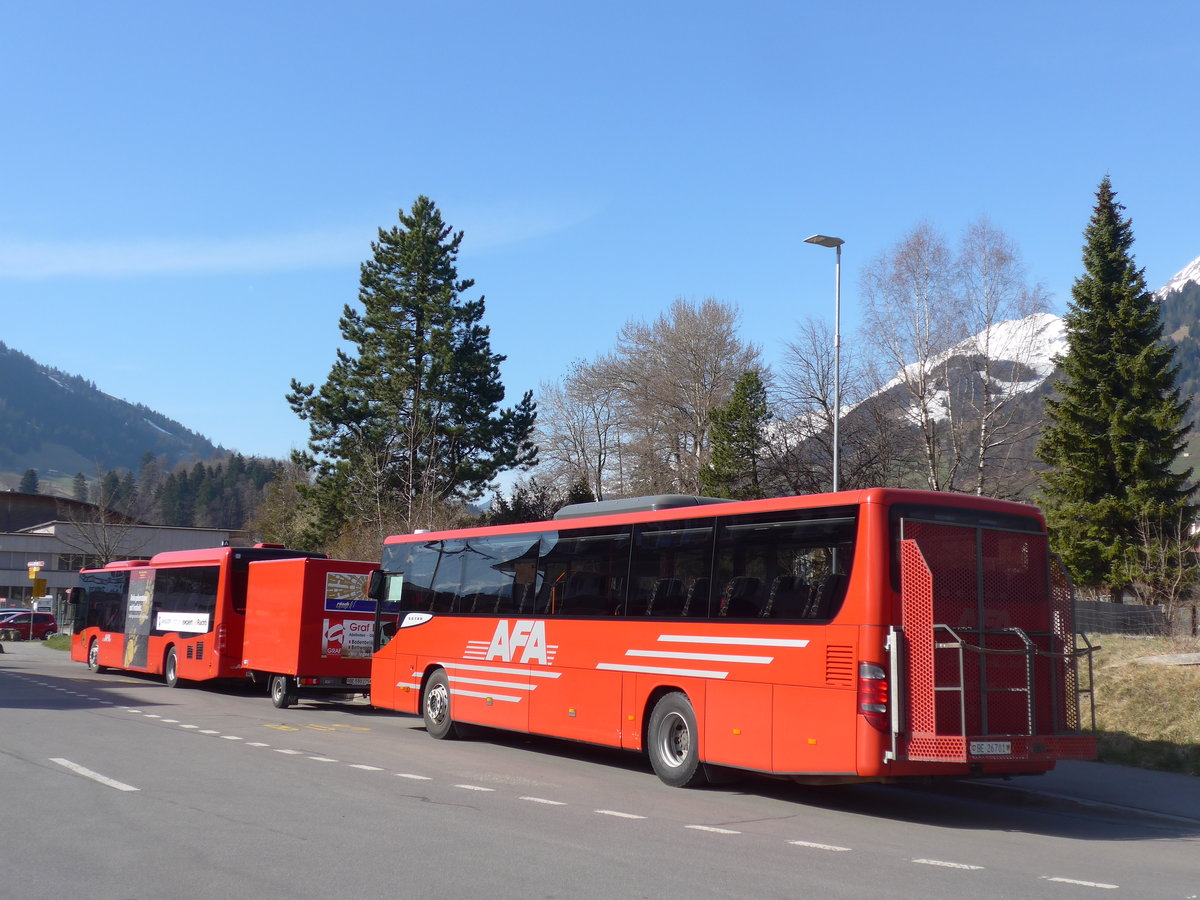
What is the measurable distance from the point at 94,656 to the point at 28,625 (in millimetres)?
31195

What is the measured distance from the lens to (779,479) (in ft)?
141

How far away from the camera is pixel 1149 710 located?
15.8 meters

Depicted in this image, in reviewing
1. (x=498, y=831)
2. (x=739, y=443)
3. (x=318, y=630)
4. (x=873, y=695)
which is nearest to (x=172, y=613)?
(x=318, y=630)

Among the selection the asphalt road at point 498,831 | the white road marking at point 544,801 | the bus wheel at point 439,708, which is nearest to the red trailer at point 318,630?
the bus wheel at point 439,708

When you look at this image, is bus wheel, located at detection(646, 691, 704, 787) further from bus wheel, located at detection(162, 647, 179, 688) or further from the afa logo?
bus wheel, located at detection(162, 647, 179, 688)

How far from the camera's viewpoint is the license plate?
10211 mm

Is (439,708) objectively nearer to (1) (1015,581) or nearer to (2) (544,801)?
(2) (544,801)

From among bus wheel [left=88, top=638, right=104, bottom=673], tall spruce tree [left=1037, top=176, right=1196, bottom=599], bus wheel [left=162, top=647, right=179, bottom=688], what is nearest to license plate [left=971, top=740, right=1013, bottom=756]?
bus wheel [left=162, top=647, right=179, bottom=688]

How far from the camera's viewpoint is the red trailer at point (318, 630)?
859 inches

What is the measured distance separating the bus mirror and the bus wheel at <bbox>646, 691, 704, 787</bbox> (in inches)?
305

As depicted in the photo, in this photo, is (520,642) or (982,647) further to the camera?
(520,642)

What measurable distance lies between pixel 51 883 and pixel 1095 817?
31.7 feet

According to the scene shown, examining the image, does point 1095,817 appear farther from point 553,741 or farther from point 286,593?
point 286,593

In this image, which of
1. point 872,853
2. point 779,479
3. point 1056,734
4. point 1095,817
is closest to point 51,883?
point 872,853
